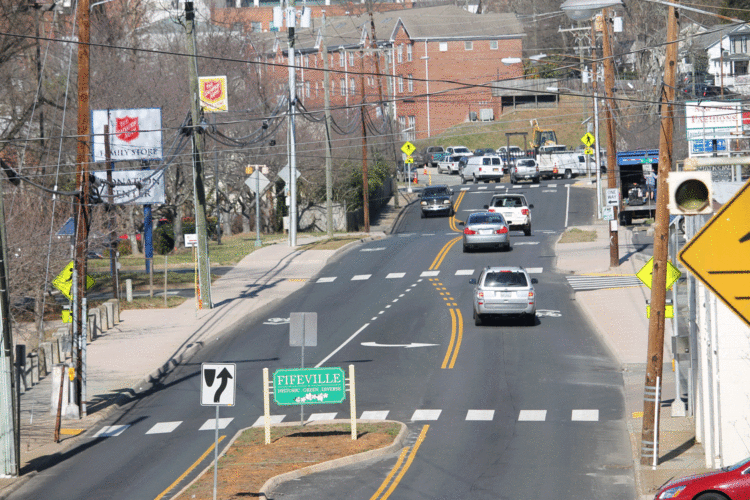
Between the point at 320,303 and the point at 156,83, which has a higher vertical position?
the point at 156,83

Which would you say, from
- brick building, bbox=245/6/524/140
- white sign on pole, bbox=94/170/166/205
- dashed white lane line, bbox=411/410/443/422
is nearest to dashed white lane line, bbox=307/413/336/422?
dashed white lane line, bbox=411/410/443/422

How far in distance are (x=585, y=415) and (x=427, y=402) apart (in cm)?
351

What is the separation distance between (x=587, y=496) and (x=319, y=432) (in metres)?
6.42

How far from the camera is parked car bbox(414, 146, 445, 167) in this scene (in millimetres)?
90188

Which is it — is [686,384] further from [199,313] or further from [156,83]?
[156,83]

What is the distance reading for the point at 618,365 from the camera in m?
24.1

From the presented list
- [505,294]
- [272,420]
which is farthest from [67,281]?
[505,294]

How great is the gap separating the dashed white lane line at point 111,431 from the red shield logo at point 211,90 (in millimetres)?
18092

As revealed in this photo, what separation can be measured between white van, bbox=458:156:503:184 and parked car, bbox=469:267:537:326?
45857 millimetres

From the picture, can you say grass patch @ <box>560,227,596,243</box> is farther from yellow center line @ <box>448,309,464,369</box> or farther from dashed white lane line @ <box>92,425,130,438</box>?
dashed white lane line @ <box>92,425,130,438</box>

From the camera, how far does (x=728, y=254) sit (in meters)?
4.49

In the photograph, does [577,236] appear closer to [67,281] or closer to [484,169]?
[484,169]

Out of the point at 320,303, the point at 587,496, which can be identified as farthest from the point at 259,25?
the point at 587,496

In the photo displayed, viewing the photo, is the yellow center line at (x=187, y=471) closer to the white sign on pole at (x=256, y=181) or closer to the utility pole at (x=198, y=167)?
the utility pole at (x=198, y=167)
